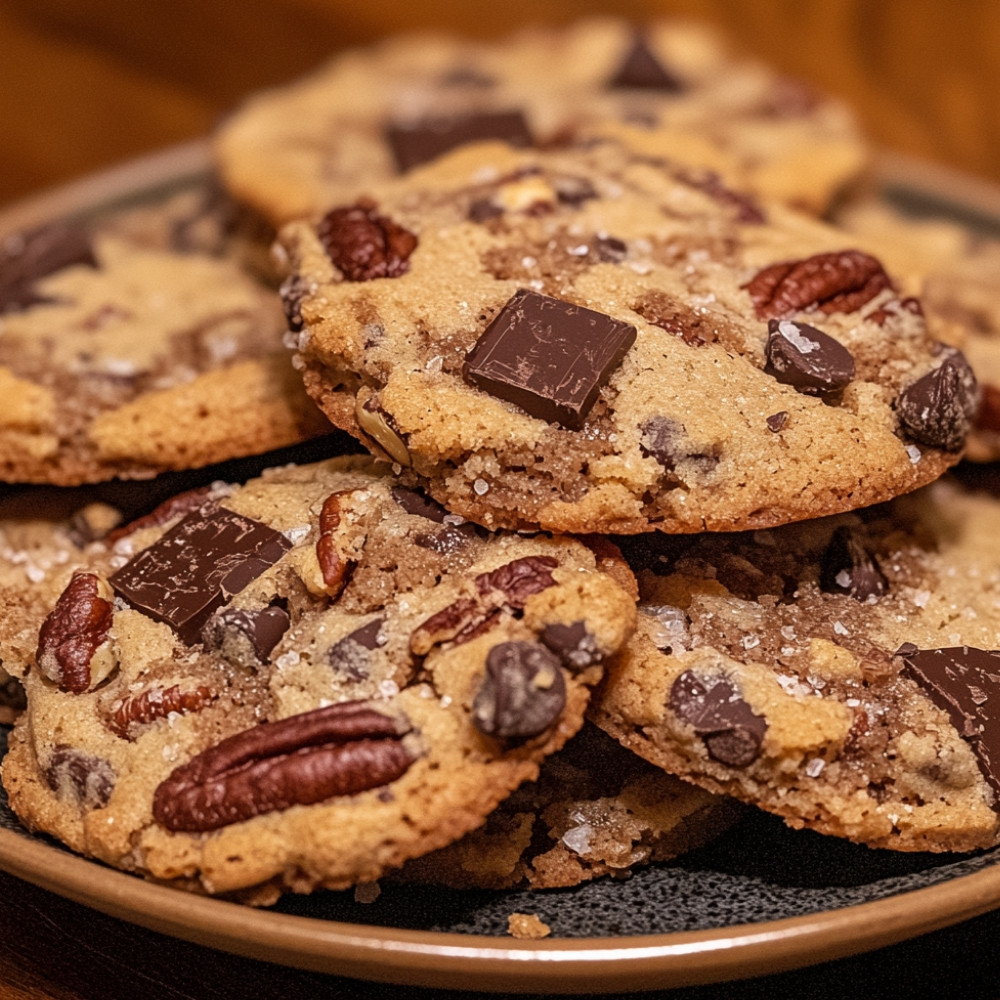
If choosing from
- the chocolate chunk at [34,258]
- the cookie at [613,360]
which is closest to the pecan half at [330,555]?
the cookie at [613,360]

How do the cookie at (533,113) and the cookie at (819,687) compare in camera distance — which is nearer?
the cookie at (819,687)

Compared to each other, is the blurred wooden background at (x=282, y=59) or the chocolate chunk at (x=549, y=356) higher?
the chocolate chunk at (x=549, y=356)

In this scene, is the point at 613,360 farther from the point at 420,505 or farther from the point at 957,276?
the point at 957,276

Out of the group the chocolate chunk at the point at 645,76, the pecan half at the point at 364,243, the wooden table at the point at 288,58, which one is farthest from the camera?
the wooden table at the point at 288,58

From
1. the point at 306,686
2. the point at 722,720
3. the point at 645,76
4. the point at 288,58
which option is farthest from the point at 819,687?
the point at 288,58

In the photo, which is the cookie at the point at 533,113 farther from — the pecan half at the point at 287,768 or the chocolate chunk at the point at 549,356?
the pecan half at the point at 287,768

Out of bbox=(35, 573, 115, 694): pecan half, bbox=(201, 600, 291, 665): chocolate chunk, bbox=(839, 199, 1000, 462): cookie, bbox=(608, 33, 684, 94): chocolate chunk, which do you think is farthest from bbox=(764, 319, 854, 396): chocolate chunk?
bbox=(608, 33, 684, 94): chocolate chunk

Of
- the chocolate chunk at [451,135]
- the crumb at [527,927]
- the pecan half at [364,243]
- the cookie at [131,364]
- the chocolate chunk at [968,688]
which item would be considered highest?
the pecan half at [364,243]
